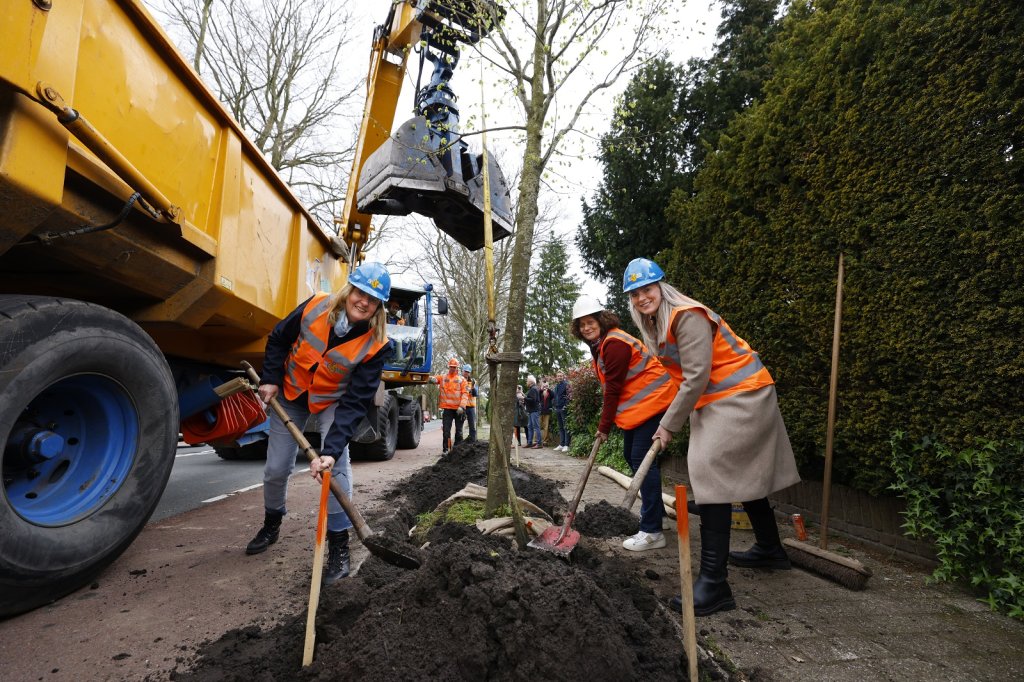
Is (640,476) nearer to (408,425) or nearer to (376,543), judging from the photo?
(376,543)

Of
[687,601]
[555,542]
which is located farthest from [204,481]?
[687,601]

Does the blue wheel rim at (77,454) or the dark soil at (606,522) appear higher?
the blue wheel rim at (77,454)

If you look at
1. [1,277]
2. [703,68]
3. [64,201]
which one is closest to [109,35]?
[64,201]

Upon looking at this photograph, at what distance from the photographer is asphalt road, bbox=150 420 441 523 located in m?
5.08

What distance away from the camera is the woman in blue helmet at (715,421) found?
264 centimetres

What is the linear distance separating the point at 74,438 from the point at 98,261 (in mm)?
932

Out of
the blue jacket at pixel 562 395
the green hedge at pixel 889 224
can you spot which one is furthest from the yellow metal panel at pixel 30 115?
the blue jacket at pixel 562 395

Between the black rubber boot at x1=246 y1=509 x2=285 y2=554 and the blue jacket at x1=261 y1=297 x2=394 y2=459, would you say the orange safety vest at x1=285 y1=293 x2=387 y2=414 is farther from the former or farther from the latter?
the black rubber boot at x1=246 y1=509 x2=285 y2=554

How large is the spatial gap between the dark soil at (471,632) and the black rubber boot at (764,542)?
3.66 ft

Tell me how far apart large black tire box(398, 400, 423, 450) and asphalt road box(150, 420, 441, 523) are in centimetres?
231

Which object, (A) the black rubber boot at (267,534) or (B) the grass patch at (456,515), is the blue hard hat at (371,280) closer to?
(B) the grass patch at (456,515)

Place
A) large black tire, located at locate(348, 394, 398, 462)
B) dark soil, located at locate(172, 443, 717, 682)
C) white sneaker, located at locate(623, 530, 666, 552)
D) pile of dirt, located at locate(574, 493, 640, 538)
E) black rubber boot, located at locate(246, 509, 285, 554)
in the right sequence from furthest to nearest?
large black tire, located at locate(348, 394, 398, 462), pile of dirt, located at locate(574, 493, 640, 538), white sneaker, located at locate(623, 530, 666, 552), black rubber boot, located at locate(246, 509, 285, 554), dark soil, located at locate(172, 443, 717, 682)

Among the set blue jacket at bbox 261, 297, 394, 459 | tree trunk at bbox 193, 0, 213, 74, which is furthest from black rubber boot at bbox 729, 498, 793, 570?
tree trunk at bbox 193, 0, 213, 74

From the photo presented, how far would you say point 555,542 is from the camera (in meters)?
2.92
